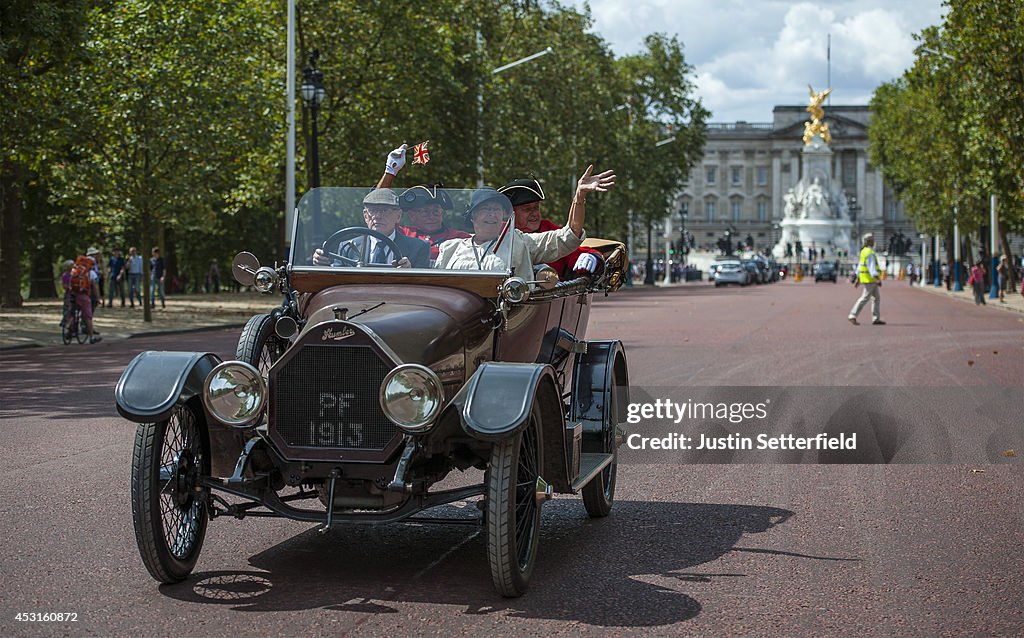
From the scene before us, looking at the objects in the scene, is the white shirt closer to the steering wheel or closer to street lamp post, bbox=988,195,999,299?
the steering wheel

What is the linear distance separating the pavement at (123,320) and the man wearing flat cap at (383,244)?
1892cm

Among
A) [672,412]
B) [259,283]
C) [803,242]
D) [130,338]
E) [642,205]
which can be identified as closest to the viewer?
[259,283]

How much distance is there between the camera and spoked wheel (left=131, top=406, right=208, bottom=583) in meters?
6.23

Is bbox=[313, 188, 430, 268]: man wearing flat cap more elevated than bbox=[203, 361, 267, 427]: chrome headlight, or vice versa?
bbox=[313, 188, 430, 268]: man wearing flat cap

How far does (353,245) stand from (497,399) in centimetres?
168

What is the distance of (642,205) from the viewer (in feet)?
282

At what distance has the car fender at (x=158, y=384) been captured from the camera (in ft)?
20.6

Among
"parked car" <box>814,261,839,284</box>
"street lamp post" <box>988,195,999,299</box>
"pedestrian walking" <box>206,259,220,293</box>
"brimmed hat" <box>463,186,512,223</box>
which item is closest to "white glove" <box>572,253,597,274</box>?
"brimmed hat" <box>463,186,512,223</box>

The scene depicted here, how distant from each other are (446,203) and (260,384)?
68.2 inches

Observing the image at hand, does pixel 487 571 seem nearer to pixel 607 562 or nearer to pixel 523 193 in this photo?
pixel 607 562

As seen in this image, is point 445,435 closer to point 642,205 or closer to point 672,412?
point 672,412

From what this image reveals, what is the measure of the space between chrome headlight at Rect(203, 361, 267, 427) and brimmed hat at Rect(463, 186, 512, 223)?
1.66 metres

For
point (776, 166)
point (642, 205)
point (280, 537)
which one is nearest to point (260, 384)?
point (280, 537)

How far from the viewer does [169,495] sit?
6.67 metres
